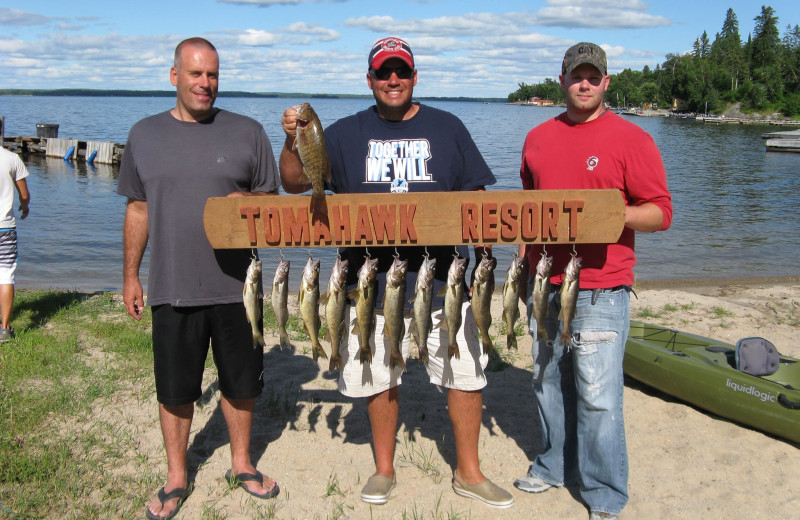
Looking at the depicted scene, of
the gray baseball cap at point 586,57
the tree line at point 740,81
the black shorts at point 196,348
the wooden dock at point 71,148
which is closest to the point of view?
the gray baseball cap at point 586,57

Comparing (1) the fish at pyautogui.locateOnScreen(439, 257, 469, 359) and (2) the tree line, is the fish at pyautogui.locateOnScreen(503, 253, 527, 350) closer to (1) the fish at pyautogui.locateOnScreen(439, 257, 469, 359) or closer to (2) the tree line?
(1) the fish at pyautogui.locateOnScreen(439, 257, 469, 359)

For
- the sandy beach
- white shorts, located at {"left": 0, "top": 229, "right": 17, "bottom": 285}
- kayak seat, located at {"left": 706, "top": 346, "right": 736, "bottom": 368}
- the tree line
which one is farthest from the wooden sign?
the tree line

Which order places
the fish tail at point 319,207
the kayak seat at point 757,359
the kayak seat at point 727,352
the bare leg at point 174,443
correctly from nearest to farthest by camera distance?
the fish tail at point 319,207, the bare leg at point 174,443, the kayak seat at point 757,359, the kayak seat at point 727,352

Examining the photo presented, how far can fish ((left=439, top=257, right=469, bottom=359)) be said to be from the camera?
4211mm

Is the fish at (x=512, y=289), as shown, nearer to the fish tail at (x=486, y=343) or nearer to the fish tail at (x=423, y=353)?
the fish tail at (x=486, y=343)

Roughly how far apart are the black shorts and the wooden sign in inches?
22.4

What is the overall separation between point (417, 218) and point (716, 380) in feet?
12.7

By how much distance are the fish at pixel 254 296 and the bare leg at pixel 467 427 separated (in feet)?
4.85

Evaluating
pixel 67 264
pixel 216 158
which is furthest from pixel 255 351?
pixel 67 264

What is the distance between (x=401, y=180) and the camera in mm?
4414

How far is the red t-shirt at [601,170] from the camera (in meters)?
4.07

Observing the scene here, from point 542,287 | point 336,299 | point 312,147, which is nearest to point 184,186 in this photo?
point 312,147

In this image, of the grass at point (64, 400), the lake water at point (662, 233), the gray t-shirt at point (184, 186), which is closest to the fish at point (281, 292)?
the gray t-shirt at point (184, 186)

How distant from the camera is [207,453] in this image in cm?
551
